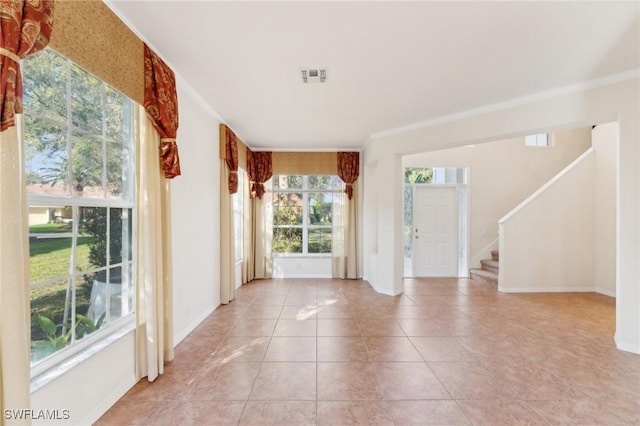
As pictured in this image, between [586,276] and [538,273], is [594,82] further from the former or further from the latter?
[586,276]

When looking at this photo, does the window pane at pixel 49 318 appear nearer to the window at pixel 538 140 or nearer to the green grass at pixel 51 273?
the green grass at pixel 51 273

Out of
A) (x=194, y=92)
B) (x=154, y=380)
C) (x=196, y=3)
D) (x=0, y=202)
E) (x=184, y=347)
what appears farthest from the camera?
(x=194, y=92)

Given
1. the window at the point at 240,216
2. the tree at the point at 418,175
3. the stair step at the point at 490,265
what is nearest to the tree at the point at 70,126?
the window at the point at 240,216

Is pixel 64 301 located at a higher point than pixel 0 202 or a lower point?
lower

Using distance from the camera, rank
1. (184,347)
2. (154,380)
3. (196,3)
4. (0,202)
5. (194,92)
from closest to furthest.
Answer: (0,202) < (196,3) < (154,380) < (184,347) < (194,92)

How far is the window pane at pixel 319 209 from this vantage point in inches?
249

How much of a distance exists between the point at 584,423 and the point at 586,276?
4.45 metres

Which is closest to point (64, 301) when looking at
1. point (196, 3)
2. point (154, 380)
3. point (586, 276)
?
point (154, 380)

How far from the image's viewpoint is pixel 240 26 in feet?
6.73

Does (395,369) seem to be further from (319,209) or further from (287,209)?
(287,209)

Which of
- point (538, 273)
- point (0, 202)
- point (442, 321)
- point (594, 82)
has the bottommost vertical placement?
point (442, 321)

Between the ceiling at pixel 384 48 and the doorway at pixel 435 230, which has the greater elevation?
the ceiling at pixel 384 48

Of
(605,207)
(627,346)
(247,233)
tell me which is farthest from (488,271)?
(247,233)

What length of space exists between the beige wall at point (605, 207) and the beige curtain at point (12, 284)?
725cm
